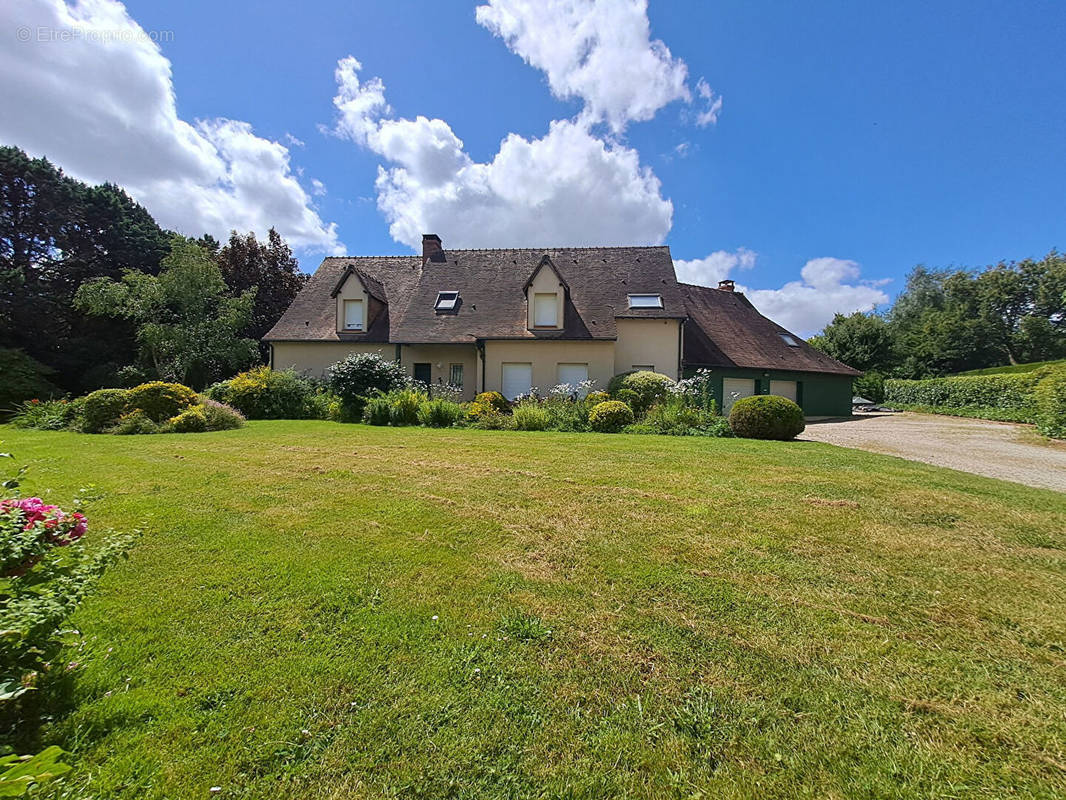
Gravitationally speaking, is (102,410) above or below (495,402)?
below

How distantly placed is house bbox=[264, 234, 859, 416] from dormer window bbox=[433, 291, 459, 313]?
0.06 m

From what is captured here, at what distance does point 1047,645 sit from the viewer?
242 centimetres

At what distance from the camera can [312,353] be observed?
57.7 feet

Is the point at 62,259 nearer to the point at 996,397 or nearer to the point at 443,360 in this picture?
the point at 443,360

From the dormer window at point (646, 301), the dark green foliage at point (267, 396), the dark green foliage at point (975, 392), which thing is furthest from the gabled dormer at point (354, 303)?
the dark green foliage at point (975, 392)

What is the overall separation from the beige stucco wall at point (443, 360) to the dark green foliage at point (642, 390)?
5.72 m

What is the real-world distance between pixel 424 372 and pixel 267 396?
5496 mm

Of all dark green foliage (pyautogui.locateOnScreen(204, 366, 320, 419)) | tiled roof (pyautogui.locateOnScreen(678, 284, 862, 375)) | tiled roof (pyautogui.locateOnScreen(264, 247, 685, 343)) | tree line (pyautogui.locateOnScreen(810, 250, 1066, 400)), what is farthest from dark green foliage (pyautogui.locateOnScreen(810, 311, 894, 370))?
dark green foliage (pyautogui.locateOnScreen(204, 366, 320, 419))

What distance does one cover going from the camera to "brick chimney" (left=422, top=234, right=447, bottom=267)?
19.5 meters

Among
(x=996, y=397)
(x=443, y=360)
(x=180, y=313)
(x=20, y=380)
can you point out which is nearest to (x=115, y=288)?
(x=180, y=313)

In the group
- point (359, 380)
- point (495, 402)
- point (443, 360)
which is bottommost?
point (495, 402)

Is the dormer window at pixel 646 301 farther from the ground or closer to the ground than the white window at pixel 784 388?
farther from the ground

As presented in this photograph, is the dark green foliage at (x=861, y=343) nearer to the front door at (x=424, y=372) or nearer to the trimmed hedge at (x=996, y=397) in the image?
the trimmed hedge at (x=996, y=397)

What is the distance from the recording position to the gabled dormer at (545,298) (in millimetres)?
16078
